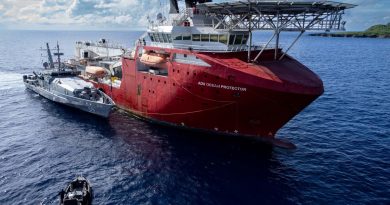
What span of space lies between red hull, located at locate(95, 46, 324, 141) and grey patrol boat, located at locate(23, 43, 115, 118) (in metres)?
9.27

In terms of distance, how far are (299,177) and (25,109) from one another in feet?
149

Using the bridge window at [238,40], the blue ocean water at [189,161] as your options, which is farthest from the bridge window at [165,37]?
the blue ocean water at [189,161]

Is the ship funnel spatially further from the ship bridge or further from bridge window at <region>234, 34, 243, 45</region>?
bridge window at <region>234, 34, 243, 45</region>

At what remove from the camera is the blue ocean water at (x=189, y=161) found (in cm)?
2778

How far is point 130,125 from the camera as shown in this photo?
4444 centimetres

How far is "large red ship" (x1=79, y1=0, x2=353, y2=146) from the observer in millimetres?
32312

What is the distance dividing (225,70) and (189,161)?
1028 centimetres

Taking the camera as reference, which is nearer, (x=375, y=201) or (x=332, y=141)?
(x=375, y=201)

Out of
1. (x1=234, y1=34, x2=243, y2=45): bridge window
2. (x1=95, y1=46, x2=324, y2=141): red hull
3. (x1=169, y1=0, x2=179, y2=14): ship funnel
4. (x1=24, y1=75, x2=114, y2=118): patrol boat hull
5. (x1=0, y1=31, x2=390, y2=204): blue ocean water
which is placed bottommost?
(x1=0, y1=31, x2=390, y2=204): blue ocean water

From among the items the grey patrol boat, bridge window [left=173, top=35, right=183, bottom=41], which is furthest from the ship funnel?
the grey patrol boat

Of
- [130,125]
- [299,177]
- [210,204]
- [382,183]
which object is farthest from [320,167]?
[130,125]

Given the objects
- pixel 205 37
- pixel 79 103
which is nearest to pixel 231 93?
pixel 205 37

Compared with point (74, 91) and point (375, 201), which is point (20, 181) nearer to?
point (74, 91)

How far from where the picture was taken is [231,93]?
1358 inches
